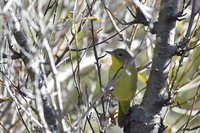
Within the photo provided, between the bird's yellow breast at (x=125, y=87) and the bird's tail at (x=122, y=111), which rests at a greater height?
the bird's yellow breast at (x=125, y=87)

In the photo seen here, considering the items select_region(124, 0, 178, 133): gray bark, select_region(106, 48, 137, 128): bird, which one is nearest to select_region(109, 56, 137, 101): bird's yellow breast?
select_region(106, 48, 137, 128): bird

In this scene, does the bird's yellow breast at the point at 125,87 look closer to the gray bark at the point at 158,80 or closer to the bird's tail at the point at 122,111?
the bird's tail at the point at 122,111

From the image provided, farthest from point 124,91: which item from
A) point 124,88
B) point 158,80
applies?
point 158,80

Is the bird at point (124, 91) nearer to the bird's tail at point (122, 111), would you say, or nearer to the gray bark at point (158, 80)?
the bird's tail at point (122, 111)

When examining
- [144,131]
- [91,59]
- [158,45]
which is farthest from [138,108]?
[91,59]

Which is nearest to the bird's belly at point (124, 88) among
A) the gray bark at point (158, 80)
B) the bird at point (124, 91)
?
the bird at point (124, 91)

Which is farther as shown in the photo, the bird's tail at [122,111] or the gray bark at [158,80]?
the bird's tail at [122,111]

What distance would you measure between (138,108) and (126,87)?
0.25 m

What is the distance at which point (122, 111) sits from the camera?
2.96 m

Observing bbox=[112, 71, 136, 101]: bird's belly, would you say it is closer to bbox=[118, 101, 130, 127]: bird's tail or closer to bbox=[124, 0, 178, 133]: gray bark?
bbox=[118, 101, 130, 127]: bird's tail

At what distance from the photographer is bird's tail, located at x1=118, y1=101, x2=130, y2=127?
2914 mm

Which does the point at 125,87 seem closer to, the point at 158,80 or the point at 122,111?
the point at 122,111

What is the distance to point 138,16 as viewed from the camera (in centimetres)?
257

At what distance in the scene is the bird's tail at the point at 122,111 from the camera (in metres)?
2.91
